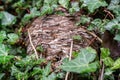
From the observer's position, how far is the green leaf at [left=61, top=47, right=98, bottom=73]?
3.89ft

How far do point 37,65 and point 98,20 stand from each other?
0.45 metres

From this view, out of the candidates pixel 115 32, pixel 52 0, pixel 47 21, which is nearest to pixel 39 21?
pixel 47 21

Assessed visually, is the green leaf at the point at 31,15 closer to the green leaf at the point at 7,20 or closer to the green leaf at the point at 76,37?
the green leaf at the point at 7,20

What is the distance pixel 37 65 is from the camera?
1.43m

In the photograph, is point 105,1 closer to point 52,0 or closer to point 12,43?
point 52,0

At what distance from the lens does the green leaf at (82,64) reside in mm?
1186

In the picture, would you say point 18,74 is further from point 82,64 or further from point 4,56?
point 82,64

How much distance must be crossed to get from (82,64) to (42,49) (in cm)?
36

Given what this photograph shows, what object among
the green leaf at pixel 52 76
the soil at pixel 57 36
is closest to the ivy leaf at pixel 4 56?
the soil at pixel 57 36

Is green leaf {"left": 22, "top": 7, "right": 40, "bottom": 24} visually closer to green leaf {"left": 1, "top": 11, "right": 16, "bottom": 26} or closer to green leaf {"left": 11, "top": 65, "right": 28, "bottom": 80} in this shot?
green leaf {"left": 1, "top": 11, "right": 16, "bottom": 26}

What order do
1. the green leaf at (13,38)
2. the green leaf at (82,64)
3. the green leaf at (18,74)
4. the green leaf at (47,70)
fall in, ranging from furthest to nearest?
the green leaf at (13,38), the green leaf at (18,74), the green leaf at (47,70), the green leaf at (82,64)

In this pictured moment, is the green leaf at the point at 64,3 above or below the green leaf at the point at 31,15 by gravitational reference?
above

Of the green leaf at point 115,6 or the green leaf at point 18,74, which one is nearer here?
the green leaf at point 18,74

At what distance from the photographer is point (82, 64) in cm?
121
